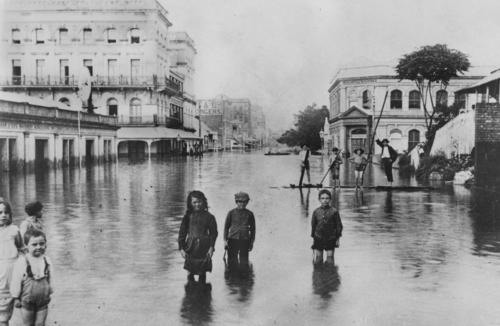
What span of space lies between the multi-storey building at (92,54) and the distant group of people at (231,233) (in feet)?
165

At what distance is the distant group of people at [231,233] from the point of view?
22.5ft

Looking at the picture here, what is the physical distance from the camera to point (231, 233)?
306 inches

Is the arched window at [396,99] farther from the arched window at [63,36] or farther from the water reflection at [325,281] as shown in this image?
the water reflection at [325,281]

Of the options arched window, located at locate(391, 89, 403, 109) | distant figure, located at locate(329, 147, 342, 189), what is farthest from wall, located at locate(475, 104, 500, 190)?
arched window, located at locate(391, 89, 403, 109)

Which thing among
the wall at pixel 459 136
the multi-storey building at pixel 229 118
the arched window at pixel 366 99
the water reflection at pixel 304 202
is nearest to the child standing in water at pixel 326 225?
the water reflection at pixel 304 202

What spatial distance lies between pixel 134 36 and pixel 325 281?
5582cm

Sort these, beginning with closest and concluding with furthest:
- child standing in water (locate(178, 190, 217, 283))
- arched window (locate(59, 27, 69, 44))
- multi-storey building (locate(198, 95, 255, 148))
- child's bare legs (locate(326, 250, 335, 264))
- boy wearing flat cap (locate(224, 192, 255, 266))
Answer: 1. child standing in water (locate(178, 190, 217, 283))
2. boy wearing flat cap (locate(224, 192, 255, 266))
3. child's bare legs (locate(326, 250, 335, 264))
4. arched window (locate(59, 27, 69, 44))
5. multi-storey building (locate(198, 95, 255, 148))

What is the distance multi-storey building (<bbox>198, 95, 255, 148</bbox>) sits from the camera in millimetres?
125375

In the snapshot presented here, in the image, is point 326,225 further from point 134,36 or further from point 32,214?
point 134,36

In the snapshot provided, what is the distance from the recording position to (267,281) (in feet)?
23.4

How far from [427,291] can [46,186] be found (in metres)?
17.2

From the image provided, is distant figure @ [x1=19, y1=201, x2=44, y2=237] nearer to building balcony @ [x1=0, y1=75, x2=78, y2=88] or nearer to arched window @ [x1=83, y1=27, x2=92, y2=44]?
building balcony @ [x1=0, y1=75, x2=78, y2=88]

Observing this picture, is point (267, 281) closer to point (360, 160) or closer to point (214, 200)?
point (214, 200)

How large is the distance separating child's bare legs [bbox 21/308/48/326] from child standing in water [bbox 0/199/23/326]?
0.74 ft
